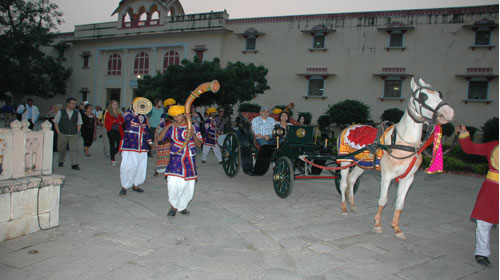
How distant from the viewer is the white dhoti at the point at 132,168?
23.0ft

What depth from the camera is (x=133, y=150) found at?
7.10 metres

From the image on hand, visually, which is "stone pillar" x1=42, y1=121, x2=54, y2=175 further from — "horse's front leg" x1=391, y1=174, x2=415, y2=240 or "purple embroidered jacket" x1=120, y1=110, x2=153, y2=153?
"horse's front leg" x1=391, y1=174, x2=415, y2=240

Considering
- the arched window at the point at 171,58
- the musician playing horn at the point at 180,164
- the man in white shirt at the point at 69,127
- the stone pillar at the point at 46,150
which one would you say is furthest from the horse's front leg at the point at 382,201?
the arched window at the point at 171,58

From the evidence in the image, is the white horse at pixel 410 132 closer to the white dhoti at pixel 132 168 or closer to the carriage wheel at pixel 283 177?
the carriage wheel at pixel 283 177

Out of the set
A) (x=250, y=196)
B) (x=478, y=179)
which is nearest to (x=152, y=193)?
(x=250, y=196)

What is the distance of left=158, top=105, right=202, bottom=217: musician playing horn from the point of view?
18.7 ft

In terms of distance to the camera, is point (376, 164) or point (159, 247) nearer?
point (159, 247)

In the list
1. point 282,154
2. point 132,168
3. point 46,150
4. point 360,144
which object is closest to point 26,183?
point 46,150

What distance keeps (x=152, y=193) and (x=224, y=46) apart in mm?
22207

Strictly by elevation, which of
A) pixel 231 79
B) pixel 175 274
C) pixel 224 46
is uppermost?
pixel 224 46

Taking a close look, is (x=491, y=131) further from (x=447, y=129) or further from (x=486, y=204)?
(x=486, y=204)

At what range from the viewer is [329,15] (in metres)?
25.3

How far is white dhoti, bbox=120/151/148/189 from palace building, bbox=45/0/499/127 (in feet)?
60.9

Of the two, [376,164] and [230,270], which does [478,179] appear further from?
[230,270]
